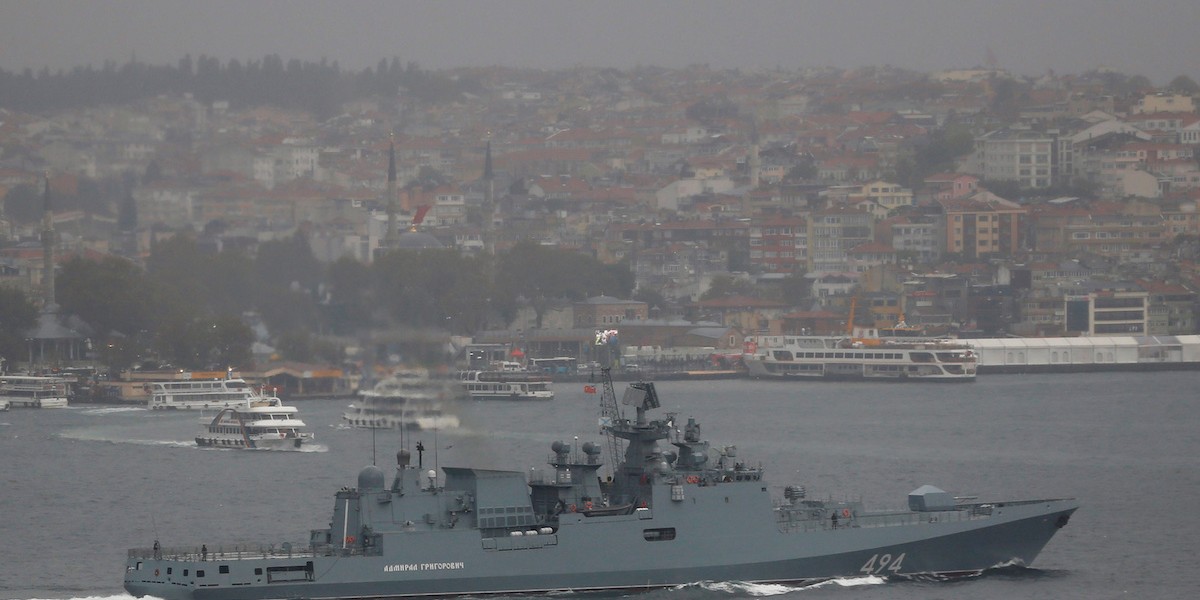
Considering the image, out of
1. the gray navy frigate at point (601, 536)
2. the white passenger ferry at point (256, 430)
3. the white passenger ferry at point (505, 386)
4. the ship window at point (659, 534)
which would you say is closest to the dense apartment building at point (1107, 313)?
the white passenger ferry at point (505, 386)

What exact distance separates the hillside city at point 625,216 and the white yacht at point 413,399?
871mm

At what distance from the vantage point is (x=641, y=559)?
31172 millimetres

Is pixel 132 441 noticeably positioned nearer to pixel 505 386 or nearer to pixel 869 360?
pixel 505 386

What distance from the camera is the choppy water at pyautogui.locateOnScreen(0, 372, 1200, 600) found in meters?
33.8

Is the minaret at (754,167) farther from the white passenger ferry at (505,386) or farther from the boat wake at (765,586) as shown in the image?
the boat wake at (765,586)

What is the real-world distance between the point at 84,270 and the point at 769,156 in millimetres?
76514

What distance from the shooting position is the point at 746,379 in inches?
3511

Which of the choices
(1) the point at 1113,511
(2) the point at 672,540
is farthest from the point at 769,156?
(2) the point at 672,540

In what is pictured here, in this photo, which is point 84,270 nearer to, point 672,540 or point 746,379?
point 746,379

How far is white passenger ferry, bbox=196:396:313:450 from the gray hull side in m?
26.8

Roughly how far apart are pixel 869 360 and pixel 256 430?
36.9m

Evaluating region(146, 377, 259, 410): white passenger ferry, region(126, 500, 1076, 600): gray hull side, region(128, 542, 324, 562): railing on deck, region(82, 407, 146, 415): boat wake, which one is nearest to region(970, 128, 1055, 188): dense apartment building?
region(146, 377, 259, 410): white passenger ferry

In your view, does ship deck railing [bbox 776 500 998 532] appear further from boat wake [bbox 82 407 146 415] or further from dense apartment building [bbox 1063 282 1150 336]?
dense apartment building [bbox 1063 282 1150 336]

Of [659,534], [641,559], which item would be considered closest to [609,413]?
[659,534]
